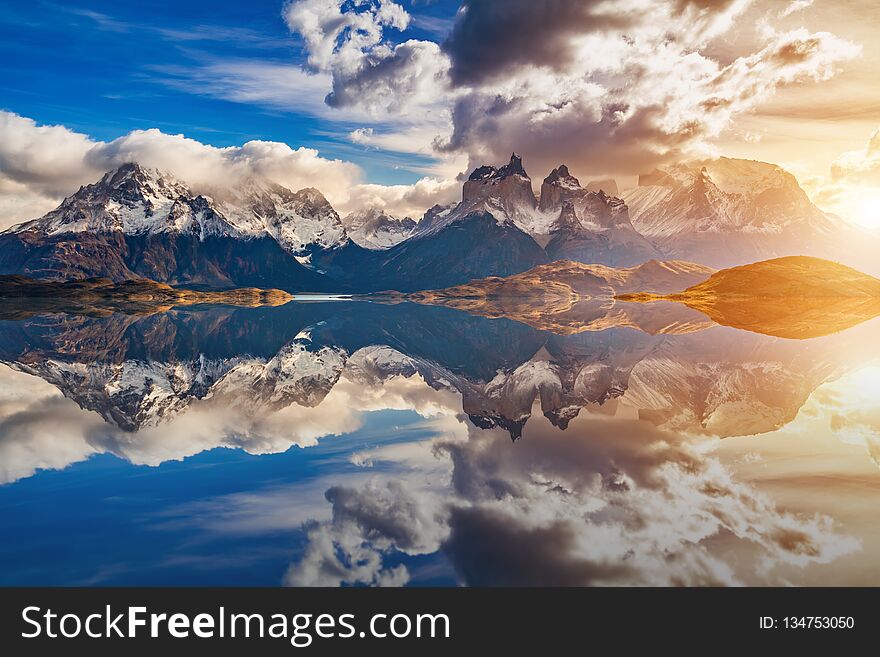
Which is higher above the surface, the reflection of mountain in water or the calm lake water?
the reflection of mountain in water

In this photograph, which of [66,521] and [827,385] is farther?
[827,385]

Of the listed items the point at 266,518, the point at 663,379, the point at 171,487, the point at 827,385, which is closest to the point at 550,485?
the point at 266,518

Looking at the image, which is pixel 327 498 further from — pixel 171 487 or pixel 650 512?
pixel 650 512

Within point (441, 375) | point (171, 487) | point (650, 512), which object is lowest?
point (650, 512)

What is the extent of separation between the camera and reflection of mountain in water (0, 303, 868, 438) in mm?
42000

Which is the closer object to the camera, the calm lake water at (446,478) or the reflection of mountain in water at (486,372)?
the calm lake water at (446,478)

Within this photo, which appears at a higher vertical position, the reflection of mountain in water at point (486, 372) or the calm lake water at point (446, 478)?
the reflection of mountain in water at point (486, 372)

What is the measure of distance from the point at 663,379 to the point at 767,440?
21451mm

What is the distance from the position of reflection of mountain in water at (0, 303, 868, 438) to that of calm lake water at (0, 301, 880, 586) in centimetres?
44

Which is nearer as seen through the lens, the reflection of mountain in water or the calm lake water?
the calm lake water

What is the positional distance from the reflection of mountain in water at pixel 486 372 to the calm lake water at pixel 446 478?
444 millimetres

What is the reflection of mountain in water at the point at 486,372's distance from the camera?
42.0 metres

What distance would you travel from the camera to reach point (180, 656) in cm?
1512

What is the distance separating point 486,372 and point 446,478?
36171 millimetres
